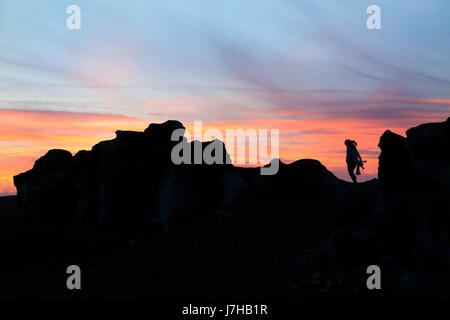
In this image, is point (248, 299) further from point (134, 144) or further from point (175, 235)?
point (134, 144)

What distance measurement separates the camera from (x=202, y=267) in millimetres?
14727

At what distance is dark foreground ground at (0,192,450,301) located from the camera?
12.6 metres

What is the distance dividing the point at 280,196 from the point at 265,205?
1391 mm

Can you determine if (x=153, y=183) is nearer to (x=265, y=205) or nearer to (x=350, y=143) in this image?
(x=265, y=205)

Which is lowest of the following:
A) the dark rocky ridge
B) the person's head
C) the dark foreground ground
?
the dark foreground ground

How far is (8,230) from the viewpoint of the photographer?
2114cm

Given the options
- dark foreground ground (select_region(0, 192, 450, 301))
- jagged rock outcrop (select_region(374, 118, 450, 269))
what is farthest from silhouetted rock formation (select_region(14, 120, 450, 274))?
dark foreground ground (select_region(0, 192, 450, 301))

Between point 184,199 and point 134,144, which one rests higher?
point 134,144

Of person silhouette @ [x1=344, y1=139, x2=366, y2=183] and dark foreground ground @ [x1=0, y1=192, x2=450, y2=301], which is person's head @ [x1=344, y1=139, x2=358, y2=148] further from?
dark foreground ground @ [x1=0, y1=192, x2=450, y2=301]

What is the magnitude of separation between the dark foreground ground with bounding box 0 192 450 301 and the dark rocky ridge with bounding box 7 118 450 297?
0.08 metres

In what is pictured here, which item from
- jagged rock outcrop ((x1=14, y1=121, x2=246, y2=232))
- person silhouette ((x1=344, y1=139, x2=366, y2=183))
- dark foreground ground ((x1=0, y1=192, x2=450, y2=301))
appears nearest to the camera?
dark foreground ground ((x1=0, y1=192, x2=450, y2=301))

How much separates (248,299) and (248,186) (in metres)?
8.94
